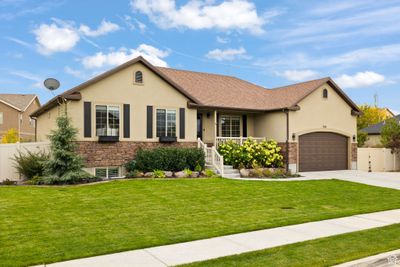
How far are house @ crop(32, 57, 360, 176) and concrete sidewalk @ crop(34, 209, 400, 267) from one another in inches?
414

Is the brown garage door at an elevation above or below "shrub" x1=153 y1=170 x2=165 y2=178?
above

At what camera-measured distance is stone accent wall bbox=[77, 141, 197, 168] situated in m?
16.0

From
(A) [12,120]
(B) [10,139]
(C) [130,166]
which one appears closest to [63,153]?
(C) [130,166]

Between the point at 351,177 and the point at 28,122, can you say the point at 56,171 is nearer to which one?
the point at 351,177

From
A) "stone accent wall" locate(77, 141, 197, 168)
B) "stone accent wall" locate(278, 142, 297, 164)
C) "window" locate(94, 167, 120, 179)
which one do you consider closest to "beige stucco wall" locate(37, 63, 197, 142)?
"stone accent wall" locate(77, 141, 197, 168)

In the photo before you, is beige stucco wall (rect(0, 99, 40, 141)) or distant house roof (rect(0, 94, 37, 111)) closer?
beige stucco wall (rect(0, 99, 40, 141))

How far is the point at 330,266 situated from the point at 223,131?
1645cm

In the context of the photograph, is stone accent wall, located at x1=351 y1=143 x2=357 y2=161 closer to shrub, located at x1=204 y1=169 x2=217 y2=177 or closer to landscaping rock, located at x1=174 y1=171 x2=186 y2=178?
shrub, located at x1=204 y1=169 x2=217 y2=177

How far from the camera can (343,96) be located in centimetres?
2289

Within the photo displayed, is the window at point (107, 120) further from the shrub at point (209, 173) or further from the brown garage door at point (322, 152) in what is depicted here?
the brown garage door at point (322, 152)

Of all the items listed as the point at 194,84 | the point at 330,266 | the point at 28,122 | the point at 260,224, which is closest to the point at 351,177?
the point at 194,84

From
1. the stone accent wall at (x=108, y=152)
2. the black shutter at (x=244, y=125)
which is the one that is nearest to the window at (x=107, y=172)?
the stone accent wall at (x=108, y=152)

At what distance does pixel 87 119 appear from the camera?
16.0 metres

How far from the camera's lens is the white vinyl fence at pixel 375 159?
25.3m
